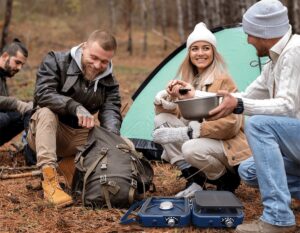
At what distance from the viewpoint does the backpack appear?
10.6 feet

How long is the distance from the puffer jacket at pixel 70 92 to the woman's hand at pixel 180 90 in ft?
2.16

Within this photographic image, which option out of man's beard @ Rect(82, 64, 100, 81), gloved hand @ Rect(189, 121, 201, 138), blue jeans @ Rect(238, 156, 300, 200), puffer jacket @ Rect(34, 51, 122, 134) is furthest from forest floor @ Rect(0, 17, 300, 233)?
man's beard @ Rect(82, 64, 100, 81)

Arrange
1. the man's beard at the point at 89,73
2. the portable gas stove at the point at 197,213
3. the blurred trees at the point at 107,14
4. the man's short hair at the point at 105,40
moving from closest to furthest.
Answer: the portable gas stove at the point at 197,213, the man's short hair at the point at 105,40, the man's beard at the point at 89,73, the blurred trees at the point at 107,14

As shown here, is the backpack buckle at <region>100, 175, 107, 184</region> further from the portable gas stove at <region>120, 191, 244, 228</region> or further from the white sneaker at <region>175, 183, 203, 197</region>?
the white sneaker at <region>175, 183, 203, 197</region>

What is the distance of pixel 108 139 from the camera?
3.53 metres

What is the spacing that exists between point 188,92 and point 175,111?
1.44 feet

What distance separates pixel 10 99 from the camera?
4.84 m

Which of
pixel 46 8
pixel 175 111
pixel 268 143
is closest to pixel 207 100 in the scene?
pixel 268 143

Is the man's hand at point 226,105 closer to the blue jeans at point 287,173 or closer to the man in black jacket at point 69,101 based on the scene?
the blue jeans at point 287,173

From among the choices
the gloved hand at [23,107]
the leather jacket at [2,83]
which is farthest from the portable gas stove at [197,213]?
the leather jacket at [2,83]

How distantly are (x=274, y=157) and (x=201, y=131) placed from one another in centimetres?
83

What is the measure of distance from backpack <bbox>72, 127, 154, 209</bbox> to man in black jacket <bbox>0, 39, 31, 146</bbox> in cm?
162

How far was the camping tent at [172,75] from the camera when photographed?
492 centimetres

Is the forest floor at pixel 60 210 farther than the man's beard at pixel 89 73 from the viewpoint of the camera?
No
